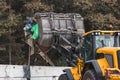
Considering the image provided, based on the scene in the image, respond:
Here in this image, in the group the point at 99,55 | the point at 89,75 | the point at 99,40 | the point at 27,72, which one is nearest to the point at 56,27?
the point at 27,72

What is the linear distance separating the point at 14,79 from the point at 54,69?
2145mm

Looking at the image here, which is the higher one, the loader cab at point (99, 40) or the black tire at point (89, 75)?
the loader cab at point (99, 40)

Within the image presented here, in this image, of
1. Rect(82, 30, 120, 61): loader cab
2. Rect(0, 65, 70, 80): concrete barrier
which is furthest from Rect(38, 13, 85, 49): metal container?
Rect(82, 30, 120, 61): loader cab

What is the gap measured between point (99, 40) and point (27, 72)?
16.6 ft

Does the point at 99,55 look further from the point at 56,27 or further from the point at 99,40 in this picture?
the point at 56,27

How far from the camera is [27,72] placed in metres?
17.3

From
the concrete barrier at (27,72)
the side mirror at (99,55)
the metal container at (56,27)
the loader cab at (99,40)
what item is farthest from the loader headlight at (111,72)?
the concrete barrier at (27,72)

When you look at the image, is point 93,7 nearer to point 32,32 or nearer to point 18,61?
point 18,61

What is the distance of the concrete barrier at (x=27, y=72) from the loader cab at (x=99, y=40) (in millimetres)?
4279

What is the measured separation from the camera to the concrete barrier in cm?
1648

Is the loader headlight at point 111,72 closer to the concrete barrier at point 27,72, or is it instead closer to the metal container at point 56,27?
the metal container at point 56,27

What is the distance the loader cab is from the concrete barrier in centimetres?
428

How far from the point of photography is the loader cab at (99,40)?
1320cm

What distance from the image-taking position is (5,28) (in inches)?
1019
